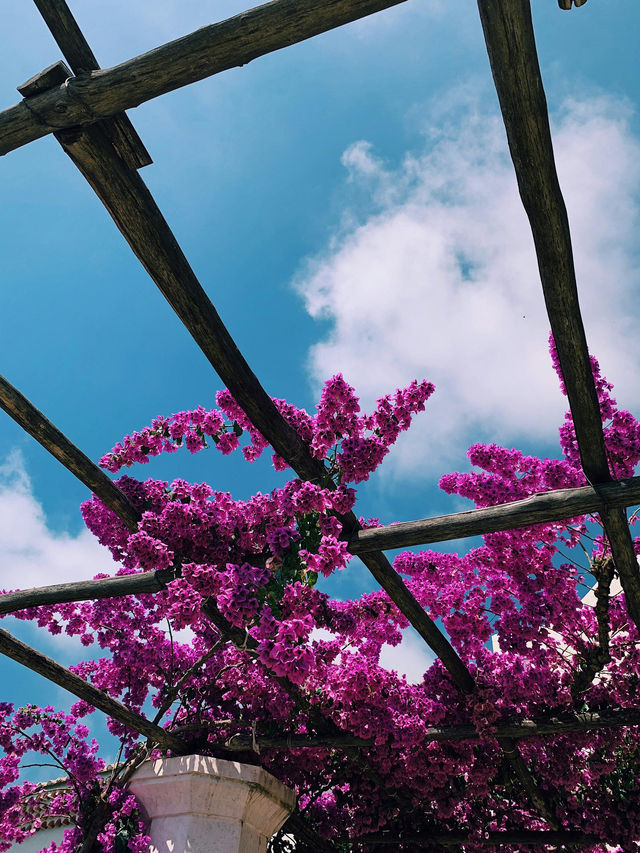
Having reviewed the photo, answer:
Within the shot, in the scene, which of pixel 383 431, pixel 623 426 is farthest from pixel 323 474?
pixel 623 426

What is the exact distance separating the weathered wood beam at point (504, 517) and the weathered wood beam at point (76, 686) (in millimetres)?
2591

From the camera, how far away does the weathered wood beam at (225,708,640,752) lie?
5.24 m

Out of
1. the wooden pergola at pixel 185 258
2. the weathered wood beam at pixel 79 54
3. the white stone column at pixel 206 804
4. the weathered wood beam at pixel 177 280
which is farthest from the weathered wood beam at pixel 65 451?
the white stone column at pixel 206 804

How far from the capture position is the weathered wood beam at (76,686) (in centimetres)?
448

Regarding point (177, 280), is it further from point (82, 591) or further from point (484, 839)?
point (484, 839)

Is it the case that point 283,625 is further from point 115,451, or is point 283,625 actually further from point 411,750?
point 411,750

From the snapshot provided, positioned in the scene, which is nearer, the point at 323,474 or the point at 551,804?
the point at 323,474

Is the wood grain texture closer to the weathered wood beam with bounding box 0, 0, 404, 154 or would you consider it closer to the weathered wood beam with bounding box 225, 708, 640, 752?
the weathered wood beam with bounding box 0, 0, 404, 154

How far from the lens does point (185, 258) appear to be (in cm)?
274

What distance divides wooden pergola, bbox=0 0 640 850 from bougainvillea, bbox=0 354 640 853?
341mm

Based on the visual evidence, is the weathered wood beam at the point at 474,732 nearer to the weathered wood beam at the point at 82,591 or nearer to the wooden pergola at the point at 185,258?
the wooden pergola at the point at 185,258

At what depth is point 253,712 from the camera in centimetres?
574

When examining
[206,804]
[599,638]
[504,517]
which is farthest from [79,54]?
[599,638]

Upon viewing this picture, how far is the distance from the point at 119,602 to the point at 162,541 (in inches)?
87.7
